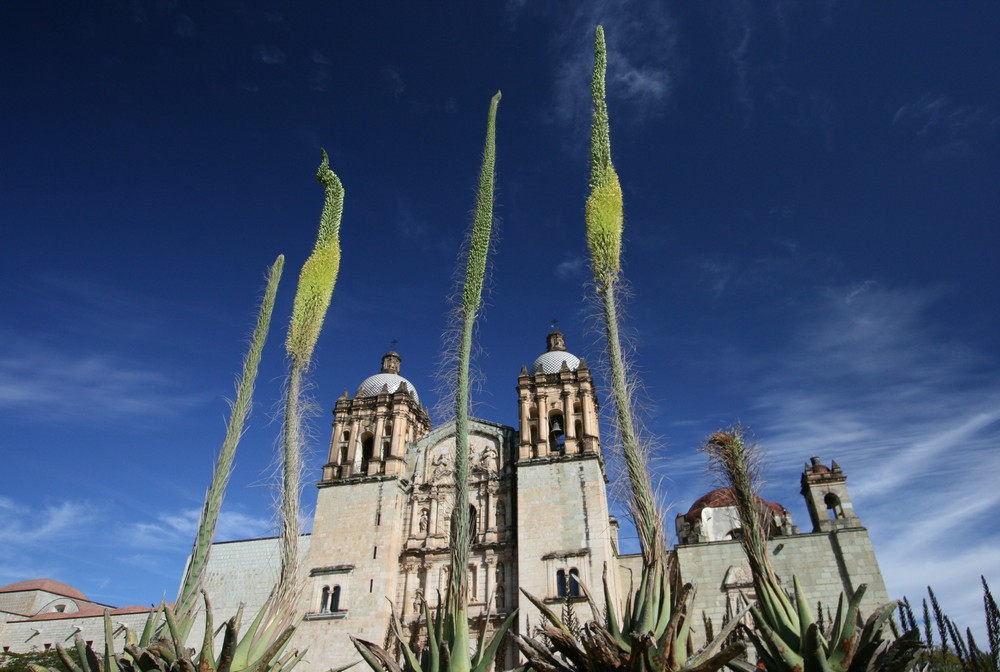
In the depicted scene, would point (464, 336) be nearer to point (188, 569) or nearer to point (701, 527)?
point (188, 569)

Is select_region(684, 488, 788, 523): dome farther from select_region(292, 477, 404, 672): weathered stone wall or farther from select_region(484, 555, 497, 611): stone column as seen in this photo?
select_region(292, 477, 404, 672): weathered stone wall

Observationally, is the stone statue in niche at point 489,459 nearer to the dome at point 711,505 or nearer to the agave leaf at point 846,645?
the dome at point 711,505

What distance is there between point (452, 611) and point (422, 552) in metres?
18.1

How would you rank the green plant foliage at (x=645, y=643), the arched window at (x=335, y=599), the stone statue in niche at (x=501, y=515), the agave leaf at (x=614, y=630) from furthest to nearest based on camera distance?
the stone statue in niche at (x=501, y=515)
the arched window at (x=335, y=599)
the agave leaf at (x=614, y=630)
the green plant foliage at (x=645, y=643)

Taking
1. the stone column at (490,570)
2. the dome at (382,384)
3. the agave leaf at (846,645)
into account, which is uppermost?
the dome at (382,384)

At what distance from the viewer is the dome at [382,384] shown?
2555cm

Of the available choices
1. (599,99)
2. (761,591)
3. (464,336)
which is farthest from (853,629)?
(599,99)

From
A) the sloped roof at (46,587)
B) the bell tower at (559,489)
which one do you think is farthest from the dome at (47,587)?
the bell tower at (559,489)

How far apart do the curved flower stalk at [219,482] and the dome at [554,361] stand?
1756 centimetres

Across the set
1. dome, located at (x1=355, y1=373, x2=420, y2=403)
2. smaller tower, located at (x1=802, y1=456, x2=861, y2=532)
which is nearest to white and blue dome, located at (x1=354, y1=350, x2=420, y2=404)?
dome, located at (x1=355, y1=373, x2=420, y2=403)

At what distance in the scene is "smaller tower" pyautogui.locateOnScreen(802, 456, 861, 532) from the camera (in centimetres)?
2208

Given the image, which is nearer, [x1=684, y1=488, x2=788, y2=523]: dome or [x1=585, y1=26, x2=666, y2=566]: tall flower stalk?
[x1=585, y1=26, x2=666, y2=566]: tall flower stalk

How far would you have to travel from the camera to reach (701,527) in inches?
1088

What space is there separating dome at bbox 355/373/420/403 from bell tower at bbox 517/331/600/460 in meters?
5.17
